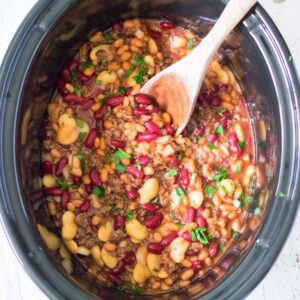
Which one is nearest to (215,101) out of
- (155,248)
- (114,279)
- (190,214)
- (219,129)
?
(219,129)

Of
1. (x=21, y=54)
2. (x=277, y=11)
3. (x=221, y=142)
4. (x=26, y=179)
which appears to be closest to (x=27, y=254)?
(x=26, y=179)

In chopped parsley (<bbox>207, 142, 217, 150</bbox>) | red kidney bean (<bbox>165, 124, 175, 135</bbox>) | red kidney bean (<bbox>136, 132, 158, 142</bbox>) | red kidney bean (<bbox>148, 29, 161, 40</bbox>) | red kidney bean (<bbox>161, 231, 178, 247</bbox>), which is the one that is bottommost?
red kidney bean (<bbox>161, 231, 178, 247</bbox>)

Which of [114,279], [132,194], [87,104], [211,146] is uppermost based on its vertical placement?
[87,104]

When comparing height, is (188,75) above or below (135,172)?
above

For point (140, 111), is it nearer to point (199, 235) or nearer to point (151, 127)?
point (151, 127)

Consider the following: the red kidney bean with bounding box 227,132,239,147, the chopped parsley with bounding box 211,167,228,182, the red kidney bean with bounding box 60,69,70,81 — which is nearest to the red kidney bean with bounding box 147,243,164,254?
the chopped parsley with bounding box 211,167,228,182

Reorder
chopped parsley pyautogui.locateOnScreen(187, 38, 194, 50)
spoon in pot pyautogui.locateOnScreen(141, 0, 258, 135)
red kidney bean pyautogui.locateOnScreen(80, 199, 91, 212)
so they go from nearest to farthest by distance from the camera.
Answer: spoon in pot pyautogui.locateOnScreen(141, 0, 258, 135)
red kidney bean pyautogui.locateOnScreen(80, 199, 91, 212)
chopped parsley pyautogui.locateOnScreen(187, 38, 194, 50)

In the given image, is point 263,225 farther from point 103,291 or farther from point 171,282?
point 103,291

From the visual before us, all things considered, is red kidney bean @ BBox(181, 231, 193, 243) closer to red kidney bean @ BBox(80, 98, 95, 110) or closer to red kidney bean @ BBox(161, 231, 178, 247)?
red kidney bean @ BBox(161, 231, 178, 247)
